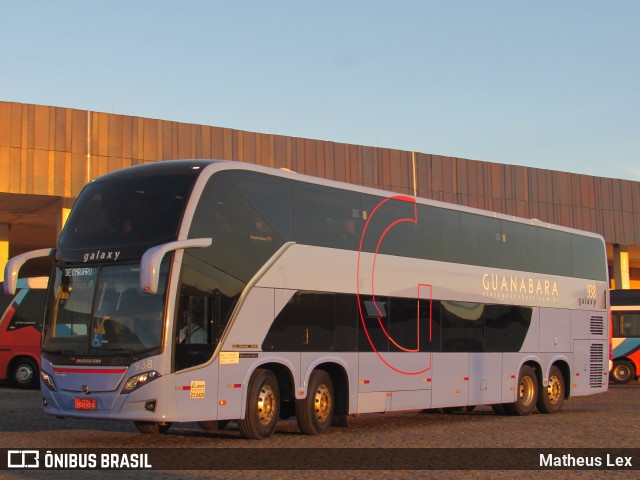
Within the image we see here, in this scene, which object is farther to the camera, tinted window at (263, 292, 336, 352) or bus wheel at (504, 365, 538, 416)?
bus wheel at (504, 365, 538, 416)

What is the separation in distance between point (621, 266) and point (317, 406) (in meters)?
41.6

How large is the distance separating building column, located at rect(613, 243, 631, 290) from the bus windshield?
144 ft

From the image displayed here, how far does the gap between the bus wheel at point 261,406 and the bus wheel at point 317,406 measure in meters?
0.48

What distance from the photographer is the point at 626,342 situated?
34719 mm

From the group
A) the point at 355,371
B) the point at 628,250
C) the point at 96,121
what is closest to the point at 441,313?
the point at 355,371

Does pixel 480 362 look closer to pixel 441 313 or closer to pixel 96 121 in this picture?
pixel 441 313

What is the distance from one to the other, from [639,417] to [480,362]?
3079 mm

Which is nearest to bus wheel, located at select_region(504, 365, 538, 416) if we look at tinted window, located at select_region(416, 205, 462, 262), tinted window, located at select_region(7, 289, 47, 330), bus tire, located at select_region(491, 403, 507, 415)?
bus tire, located at select_region(491, 403, 507, 415)

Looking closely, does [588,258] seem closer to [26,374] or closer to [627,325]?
[627,325]

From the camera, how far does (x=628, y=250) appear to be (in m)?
55.5

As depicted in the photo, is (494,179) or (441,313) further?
(494,179)

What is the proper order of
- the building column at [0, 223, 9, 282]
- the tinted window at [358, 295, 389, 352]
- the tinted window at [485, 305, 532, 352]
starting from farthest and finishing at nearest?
the building column at [0, 223, 9, 282] < the tinted window at [485, 305, 532, 352] < the tinted window at [358, 295, 389, 352]

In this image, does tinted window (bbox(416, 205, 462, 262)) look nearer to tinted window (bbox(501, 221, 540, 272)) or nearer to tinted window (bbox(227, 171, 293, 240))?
tinted window (bbox(501, 221, 540, 272))

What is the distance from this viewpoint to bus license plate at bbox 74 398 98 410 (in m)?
13.3
